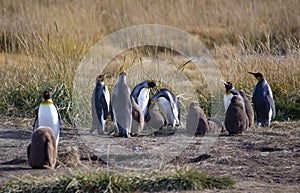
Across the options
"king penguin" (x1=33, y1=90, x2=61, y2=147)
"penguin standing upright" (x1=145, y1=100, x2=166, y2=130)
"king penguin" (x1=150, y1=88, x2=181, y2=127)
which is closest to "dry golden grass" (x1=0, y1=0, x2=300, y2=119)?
"penguin standing upright" (x1=145, y1=100, x2=166, y2=130)

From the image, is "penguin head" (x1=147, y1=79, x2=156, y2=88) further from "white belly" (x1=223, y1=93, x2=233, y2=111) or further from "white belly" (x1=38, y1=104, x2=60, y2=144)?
"white belly" (x1=38, y1=104, x2=60, y2=144)

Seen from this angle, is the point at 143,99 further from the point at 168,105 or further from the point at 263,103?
the point at 263,103

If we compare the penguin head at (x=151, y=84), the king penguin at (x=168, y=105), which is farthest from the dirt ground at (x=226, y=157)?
the penguin head at (x=151, y=84)

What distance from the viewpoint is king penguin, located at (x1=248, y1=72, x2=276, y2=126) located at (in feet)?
34.0

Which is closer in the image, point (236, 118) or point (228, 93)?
point (236, 118)

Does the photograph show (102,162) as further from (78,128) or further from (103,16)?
(103,16)

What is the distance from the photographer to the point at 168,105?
10422 mm

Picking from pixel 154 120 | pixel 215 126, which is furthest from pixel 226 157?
pixel 154 120

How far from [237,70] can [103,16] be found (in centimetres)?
1092

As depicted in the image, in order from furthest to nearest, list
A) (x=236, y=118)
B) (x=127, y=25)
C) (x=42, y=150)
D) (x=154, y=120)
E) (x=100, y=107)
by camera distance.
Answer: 1. (x=127, y=25)
2. (x=154, y=120)
3. (x=100, y=107)
4. (x=236, y=118)
5. (x=42, y=150)

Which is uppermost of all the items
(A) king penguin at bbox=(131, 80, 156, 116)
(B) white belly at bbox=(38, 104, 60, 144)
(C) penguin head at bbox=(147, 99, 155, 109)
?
(A) king penguin at bbox=(131, 80, 156, 116)

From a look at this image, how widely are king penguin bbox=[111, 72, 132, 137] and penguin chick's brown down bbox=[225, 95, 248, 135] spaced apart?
4.47ft

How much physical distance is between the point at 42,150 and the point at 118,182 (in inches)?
42.7

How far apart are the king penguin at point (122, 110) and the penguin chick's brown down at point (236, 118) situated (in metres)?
1.36
